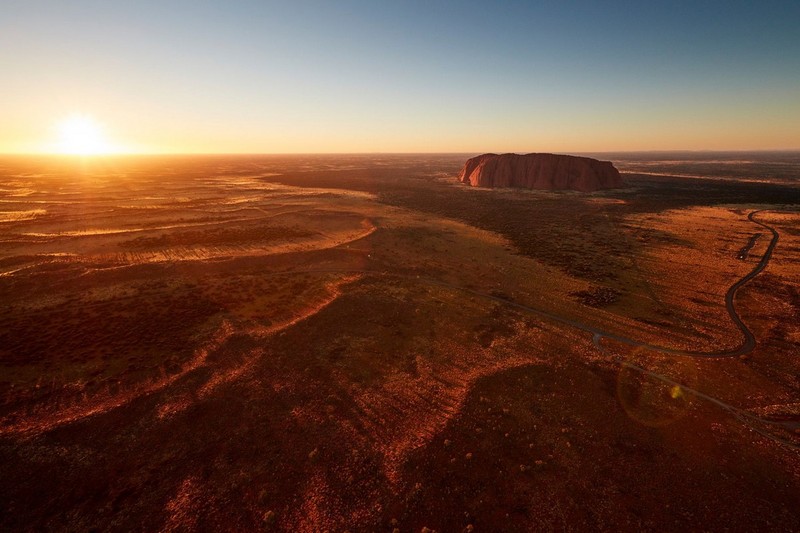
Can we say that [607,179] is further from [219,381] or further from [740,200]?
[219,381]

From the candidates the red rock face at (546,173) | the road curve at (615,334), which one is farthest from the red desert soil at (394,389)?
the red rock face at (546,173)

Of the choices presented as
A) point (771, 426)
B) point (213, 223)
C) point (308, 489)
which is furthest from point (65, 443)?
point (213, 223)

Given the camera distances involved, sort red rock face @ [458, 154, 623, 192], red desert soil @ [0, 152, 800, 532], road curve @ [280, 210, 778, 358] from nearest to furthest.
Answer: red desert soil @ [0, 152, 800, 532] < road curve @ [280, 210, 778, 358] < red rock face @ [458, 154, 623, 192]

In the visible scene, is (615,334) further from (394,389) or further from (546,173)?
(546,173)

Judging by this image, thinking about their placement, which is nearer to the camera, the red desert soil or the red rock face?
the red desert soil

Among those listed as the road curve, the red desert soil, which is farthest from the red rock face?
the road curve

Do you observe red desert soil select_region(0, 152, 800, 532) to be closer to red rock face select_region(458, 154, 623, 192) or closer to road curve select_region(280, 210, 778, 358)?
road curve select_region(280, 210, 778, 358)
